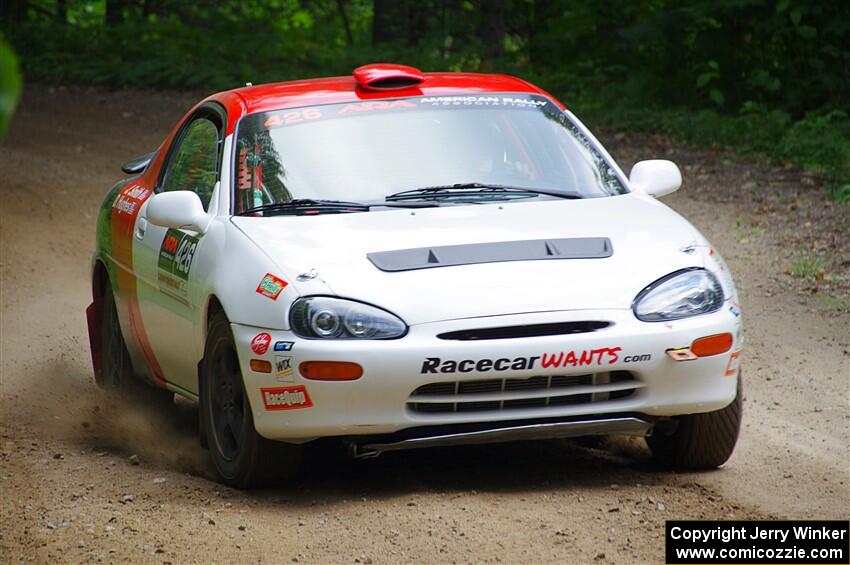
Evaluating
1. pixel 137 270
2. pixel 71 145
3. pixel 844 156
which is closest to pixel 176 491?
pixel 137 270

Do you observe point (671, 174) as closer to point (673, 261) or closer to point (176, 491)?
point (673, 261)

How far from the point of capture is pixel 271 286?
16.4ft

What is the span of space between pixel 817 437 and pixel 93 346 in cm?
394

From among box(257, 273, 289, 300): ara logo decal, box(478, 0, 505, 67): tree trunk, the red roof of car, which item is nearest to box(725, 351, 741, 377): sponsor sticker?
box(257, 273, 289, 300): ara logo decal

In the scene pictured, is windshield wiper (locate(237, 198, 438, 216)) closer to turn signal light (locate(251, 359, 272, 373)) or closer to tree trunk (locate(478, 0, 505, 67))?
turn signal light (locate(251, 359, 272, 373))

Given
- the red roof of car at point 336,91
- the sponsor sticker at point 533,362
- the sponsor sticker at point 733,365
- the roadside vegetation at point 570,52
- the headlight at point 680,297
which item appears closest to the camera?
the sponsor sticker at point 533,362

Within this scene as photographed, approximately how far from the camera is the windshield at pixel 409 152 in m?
5.83

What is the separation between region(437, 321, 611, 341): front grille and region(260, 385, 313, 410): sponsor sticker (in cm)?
53

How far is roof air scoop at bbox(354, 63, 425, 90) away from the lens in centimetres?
639

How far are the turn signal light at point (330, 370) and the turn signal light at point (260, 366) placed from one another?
15 centimetres

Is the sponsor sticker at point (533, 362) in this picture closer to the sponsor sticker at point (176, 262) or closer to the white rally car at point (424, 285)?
the white rally car at point (424, 285)

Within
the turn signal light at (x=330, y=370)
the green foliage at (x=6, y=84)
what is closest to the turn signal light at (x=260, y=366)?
A: the turn signal light at (x=330, y=370)

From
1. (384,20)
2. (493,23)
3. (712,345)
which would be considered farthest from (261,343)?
(384,20)

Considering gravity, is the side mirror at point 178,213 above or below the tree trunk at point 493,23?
above
